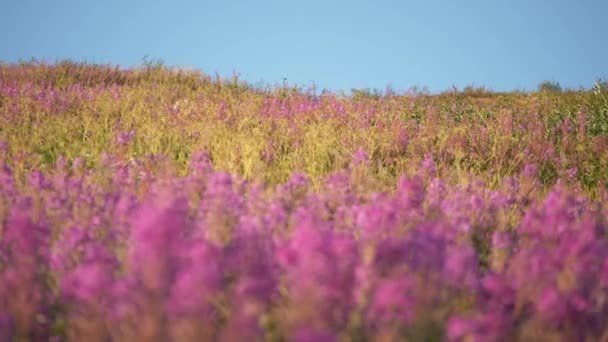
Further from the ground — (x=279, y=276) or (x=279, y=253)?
(x=279, y=253)

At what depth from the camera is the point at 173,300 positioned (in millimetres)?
1541

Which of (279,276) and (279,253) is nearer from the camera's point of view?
(279,253)

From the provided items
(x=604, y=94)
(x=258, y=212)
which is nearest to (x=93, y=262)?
(x=258, y=212)

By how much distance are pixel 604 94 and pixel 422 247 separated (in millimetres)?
14364

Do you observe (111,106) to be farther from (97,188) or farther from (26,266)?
(26,266)

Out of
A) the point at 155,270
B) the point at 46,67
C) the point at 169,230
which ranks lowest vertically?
the point at 155,270

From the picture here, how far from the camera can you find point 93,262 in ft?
6.73

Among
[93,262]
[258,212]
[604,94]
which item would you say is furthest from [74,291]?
[604,94]

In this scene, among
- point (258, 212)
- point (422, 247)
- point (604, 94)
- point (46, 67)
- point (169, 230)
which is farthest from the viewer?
point (604, 94)

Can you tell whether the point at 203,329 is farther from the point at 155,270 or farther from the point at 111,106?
the point at 111,106

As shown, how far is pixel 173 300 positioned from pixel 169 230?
221 mm

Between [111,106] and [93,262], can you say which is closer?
[93,262]

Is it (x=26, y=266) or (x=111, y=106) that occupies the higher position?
(x=111, y=106)

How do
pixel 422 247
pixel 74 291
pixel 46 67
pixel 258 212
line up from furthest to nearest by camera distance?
pixel 46 67 < pixel 258 212 < pixel 422 247 < pixel 74 291
